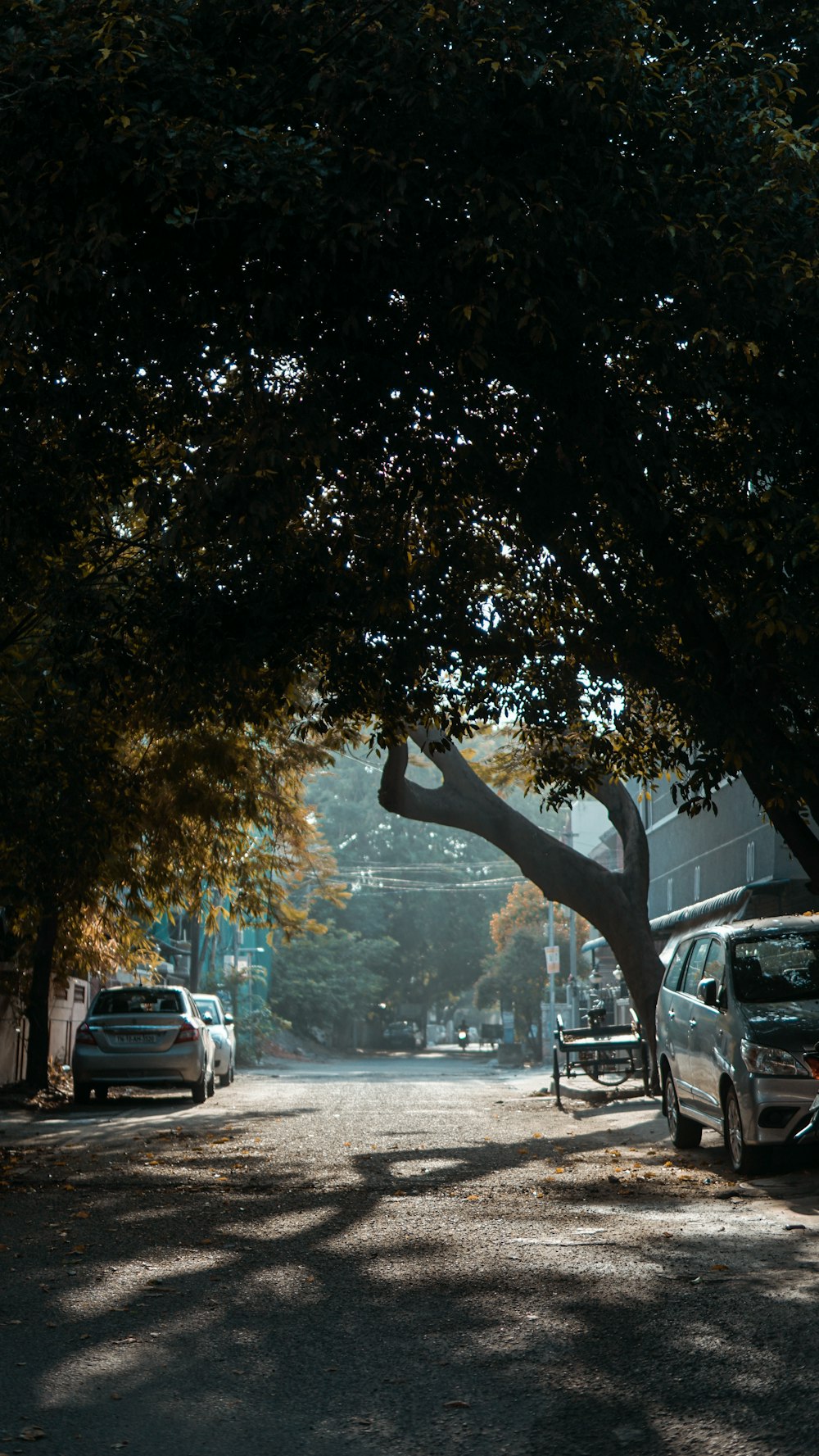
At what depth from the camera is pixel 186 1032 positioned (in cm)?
2145

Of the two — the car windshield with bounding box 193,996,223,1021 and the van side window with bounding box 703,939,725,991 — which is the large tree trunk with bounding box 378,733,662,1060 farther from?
the van side window with bounding box 703,939,725,991

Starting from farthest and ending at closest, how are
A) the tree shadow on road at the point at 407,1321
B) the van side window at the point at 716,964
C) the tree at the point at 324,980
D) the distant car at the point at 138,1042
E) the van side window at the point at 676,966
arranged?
1. the tree at the point at 324,980
2. the distant car at the point at 138,1042
3. the van side window at the point at 676,966
4. the van side window at the point at 716,964
5. the tree shadow on road at the point at 407,1321

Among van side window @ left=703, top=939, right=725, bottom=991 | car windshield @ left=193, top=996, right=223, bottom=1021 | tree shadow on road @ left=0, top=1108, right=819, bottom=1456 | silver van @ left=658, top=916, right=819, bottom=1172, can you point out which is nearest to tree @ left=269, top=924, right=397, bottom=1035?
car windshield @ left=193, top=996, right=223, bottom=1021

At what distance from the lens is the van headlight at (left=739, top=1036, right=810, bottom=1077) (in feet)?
36.3

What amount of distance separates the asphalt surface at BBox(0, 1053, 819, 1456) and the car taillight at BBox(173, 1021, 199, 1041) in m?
7.24

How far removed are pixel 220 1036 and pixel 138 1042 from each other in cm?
788

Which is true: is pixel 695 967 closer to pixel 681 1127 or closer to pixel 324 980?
pixel 681 1127

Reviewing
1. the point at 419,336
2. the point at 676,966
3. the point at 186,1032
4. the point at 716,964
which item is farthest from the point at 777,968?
the point at 186,1032

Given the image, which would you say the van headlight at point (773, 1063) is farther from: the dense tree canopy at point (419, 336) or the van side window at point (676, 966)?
the van side window at point (676, 966)

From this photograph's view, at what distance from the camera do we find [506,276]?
30.6 feet

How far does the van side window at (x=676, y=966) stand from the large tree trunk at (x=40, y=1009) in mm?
11377

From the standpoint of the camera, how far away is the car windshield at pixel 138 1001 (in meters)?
21.7

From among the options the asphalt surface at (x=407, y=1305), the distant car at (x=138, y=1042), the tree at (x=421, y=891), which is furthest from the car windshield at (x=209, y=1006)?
the tree at (x=421, y=891)

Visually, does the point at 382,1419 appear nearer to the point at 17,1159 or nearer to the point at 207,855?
the point at 17,1159
